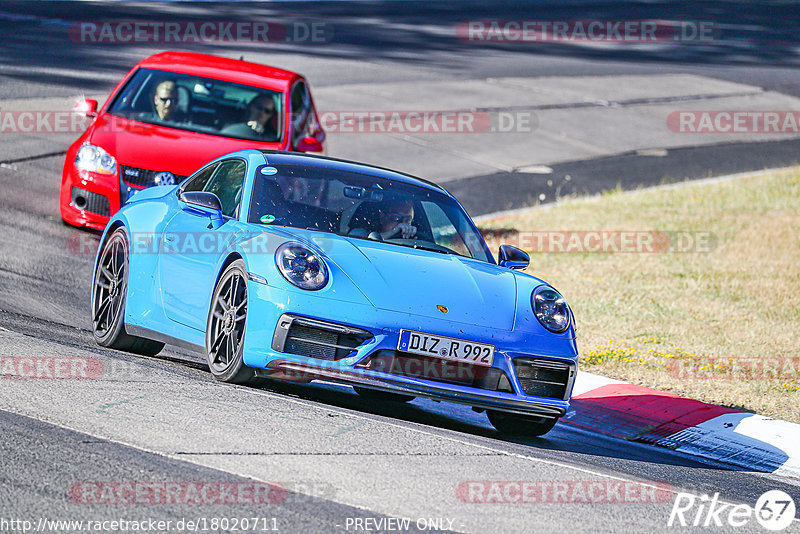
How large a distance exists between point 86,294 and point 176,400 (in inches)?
162

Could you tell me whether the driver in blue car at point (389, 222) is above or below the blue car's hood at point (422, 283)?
above

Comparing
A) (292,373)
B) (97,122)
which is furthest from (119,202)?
(292,373)

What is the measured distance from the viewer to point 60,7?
1048 inches

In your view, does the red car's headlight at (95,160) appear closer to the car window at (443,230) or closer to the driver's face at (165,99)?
the driver's face at (165,99)

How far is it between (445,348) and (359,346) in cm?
45

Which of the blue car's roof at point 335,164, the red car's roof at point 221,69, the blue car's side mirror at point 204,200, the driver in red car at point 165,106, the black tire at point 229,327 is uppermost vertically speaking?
the red car's roof at point 221,69

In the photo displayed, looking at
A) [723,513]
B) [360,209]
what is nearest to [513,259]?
[360,209]

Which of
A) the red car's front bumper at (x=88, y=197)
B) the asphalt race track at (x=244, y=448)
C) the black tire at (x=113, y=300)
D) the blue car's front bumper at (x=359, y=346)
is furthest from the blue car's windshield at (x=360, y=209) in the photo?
the red car's front bumper at (x=88, y=197)

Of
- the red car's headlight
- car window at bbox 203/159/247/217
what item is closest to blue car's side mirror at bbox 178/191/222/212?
car window at bbox 203/159/247/217

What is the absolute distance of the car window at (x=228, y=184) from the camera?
297 inches

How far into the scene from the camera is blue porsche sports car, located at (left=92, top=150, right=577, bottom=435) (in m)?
6.34

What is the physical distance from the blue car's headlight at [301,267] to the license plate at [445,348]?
1.75 feet

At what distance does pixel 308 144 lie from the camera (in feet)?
40.9

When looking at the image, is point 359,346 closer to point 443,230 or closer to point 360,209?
point 360,209
